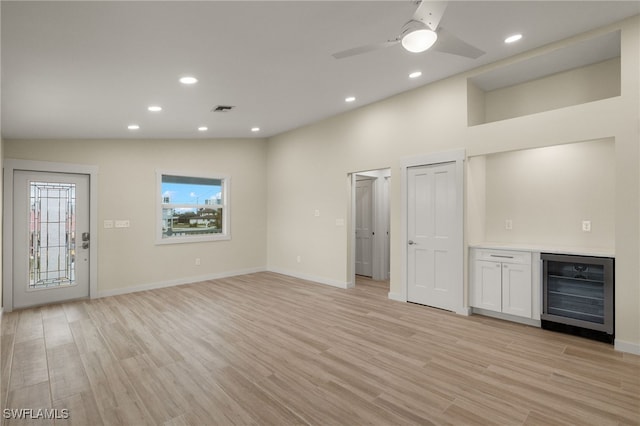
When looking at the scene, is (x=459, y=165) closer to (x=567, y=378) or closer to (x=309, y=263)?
(x=567, y=378)

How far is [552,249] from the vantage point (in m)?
3.67

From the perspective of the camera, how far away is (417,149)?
4730 mm

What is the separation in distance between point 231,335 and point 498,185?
3965 mm

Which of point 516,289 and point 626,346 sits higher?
point 516,289

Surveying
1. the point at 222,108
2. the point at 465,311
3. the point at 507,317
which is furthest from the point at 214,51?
the point at 507,317

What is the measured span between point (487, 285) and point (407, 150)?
2147 millimetres

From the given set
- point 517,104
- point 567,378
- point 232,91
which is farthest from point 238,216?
point 567,378

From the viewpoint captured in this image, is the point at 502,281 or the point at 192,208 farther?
the point at 192,208

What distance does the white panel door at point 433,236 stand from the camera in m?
4.37

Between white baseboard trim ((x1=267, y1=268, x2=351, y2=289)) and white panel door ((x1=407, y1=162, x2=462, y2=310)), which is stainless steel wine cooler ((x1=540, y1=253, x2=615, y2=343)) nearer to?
white panel door ((x1=407, y1=162, x2=462, y2=310))

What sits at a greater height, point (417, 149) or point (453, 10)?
point (453, 10)

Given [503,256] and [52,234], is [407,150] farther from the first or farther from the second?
[52,234]

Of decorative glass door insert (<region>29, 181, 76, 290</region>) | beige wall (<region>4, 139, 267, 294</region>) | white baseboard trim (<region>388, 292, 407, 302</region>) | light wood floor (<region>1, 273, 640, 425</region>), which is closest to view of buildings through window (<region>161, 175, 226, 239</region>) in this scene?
beige wall (<region>4, 139, 267, 294</region>)

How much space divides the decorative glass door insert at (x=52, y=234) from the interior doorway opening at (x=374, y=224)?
491cm
